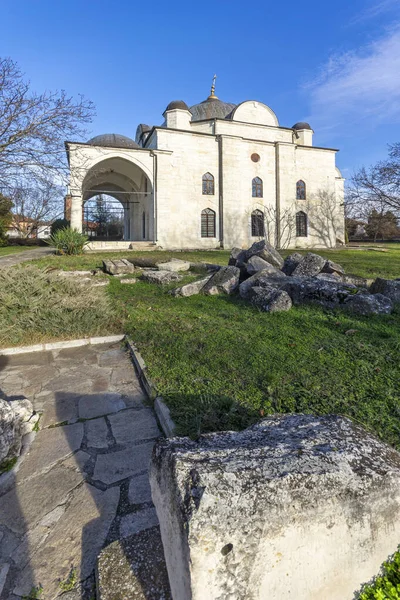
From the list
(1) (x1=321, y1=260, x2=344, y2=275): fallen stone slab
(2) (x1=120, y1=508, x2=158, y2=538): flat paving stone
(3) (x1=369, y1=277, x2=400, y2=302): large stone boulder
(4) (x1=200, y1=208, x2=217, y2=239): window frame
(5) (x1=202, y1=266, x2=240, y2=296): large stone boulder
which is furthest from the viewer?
(4) (x1=200, y1=208, x2=217, y2=239): window frame

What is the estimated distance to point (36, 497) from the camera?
2.01m

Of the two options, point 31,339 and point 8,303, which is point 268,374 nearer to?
point 31,339

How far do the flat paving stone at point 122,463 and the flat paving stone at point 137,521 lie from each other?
0.33m

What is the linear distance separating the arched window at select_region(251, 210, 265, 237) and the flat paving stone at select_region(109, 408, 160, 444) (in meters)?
23.8

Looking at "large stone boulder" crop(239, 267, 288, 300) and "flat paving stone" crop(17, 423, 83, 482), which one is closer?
"flat paving stone" crop(17, 423, 83, 482)

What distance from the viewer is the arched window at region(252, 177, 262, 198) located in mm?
25641

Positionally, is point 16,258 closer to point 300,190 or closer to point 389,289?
point 389,289

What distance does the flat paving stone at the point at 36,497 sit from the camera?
185 centimetres

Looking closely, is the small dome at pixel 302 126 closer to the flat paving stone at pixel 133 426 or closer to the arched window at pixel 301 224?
the arched window at pixel 301 224

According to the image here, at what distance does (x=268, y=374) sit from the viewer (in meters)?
3.24

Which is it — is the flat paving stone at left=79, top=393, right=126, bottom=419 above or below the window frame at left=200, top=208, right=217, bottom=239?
Result: below

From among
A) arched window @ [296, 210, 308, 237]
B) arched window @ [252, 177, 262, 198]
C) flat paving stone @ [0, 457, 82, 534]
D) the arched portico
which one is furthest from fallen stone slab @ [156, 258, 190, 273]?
arched window @ [296, 210, 308, 237]

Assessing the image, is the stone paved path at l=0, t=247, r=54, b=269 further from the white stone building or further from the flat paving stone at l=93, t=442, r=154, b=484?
the flat paving stone at l=93, t=442, r=154, b=484

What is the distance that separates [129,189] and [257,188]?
1178 centimetres
